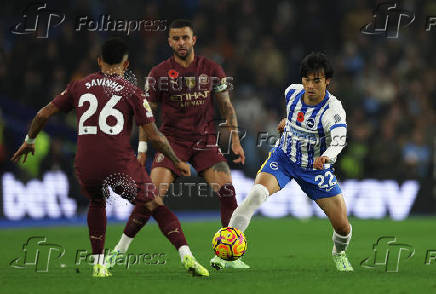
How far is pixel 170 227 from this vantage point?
7.43m

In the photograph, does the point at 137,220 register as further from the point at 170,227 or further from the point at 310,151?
the point at 310,151

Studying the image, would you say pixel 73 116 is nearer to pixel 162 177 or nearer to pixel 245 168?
pixel 245 168

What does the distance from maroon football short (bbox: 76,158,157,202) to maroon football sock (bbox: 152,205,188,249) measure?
6.4 inches

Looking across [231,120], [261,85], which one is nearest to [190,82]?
[231,120]

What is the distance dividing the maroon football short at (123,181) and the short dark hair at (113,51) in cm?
86

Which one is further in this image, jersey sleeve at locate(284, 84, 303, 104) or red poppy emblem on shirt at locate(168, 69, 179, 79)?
red poppy emblem on shirt at locate(168, 69, 179, 79)

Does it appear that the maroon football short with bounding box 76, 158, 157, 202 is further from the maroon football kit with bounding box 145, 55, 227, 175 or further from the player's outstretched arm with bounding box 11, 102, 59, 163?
the maroon football kit with bounding box 145, 55, 227, 175

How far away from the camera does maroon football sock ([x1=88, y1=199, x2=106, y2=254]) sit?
7.49 m

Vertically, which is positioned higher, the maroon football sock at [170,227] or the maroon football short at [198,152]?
the maroon football short at [198,152]

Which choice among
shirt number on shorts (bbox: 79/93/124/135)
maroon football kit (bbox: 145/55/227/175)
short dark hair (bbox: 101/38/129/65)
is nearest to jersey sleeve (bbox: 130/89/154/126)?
shirt number on shorts (bbox: 79/93/124/135)

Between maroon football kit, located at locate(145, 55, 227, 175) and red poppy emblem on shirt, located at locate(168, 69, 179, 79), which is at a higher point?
red poppy emblem on shirt, located at locate(168, 69, 179, 79)

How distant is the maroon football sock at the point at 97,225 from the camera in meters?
7.49

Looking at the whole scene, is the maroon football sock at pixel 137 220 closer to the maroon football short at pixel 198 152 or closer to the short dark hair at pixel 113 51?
the maroon football short at pixel 198 152

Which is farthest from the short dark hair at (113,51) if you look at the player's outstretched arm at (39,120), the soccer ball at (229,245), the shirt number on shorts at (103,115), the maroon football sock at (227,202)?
the maroon football sock at (227,202)
